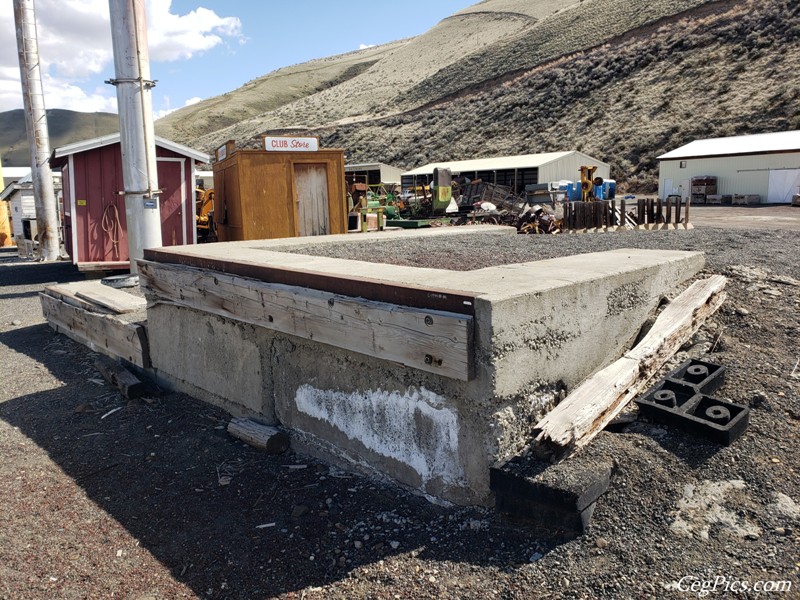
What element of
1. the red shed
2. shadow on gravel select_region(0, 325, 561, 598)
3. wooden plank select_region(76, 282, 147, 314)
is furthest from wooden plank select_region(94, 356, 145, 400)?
the red shed

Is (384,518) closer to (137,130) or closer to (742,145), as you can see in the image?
(137,130)

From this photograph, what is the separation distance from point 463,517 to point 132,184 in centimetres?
812

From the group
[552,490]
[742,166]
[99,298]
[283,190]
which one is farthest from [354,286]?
[742,166]

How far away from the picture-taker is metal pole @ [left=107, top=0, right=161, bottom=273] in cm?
963

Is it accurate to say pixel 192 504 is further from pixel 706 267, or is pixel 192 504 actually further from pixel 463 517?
pixel 706 267

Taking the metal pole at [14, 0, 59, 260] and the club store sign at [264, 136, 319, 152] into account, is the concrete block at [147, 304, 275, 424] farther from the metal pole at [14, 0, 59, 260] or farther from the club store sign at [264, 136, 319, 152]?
the metal pole at [14, 0, 59, 260]

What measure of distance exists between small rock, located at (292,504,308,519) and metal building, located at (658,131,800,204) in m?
32.0

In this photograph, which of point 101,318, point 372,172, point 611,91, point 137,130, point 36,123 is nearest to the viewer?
point 101,318

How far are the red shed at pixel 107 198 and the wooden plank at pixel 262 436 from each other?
9.83 meters

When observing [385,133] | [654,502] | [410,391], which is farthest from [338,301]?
[385,133]

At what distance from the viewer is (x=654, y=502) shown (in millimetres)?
3416

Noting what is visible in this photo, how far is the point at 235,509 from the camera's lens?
425cm

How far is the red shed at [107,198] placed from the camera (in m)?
14.0

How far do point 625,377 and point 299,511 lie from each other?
2166mm
